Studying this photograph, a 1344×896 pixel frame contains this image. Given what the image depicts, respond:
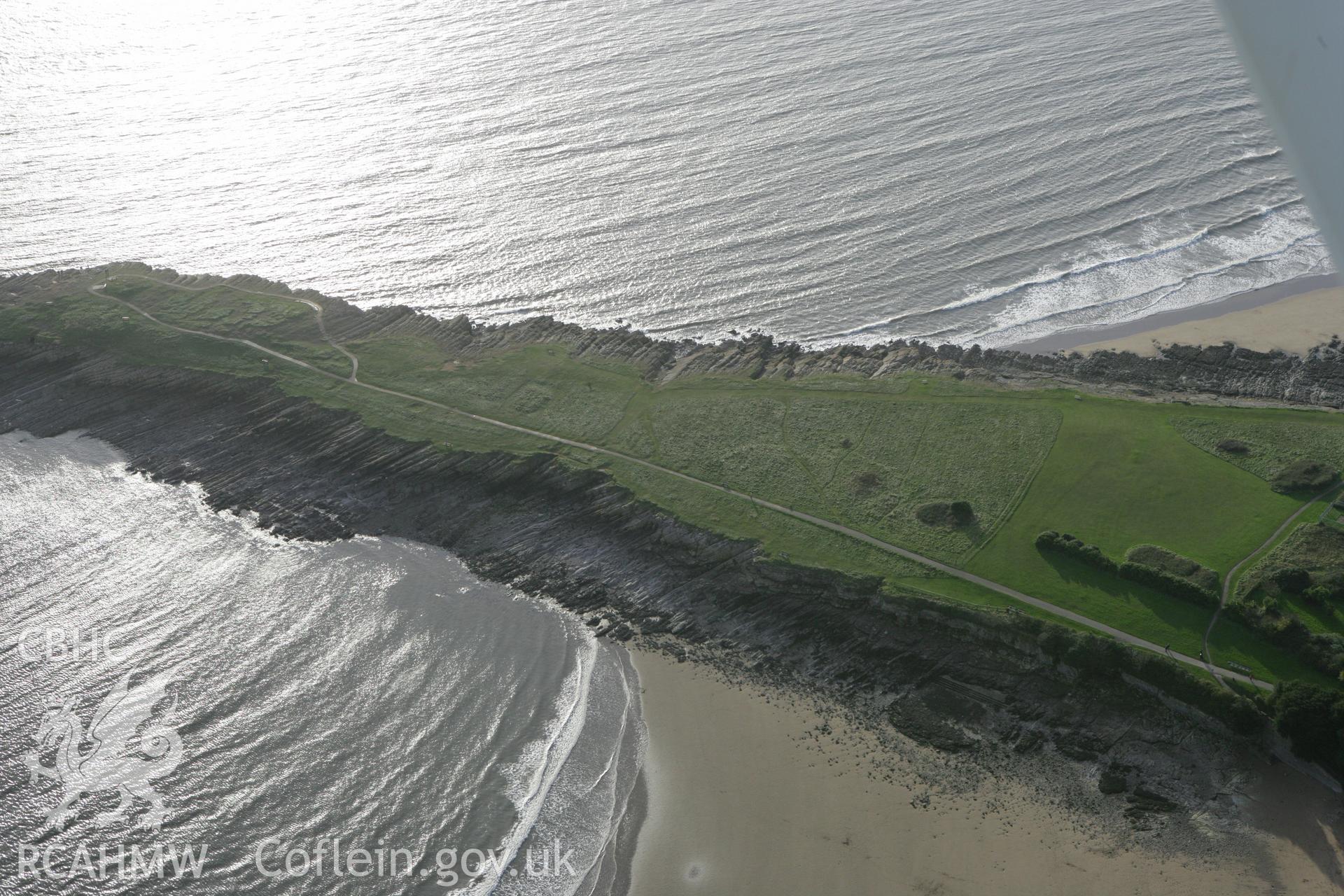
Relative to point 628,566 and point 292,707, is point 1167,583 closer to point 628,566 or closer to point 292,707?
point 628,566

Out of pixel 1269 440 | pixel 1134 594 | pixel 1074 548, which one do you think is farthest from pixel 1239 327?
pixel 1134 594

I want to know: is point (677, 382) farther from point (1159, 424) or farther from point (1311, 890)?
point (1311, 890)

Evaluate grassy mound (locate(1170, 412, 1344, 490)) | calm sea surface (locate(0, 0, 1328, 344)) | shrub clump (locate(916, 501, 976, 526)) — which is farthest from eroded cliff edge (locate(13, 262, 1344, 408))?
shrub clump (locate(916, 501, 976, 526))

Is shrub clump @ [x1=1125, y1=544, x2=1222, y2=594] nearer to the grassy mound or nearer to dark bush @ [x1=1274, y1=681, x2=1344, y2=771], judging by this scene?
dark bush @ [x1=1274, y1=681, x2=1344, y2=771]

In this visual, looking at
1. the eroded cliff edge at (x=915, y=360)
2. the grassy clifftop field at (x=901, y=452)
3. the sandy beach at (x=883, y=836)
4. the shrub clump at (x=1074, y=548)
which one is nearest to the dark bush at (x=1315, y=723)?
the sandy beach at (x=883, y=836)

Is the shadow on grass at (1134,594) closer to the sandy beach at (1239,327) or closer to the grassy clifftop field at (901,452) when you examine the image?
the grassy clifftop field at (901,452)
